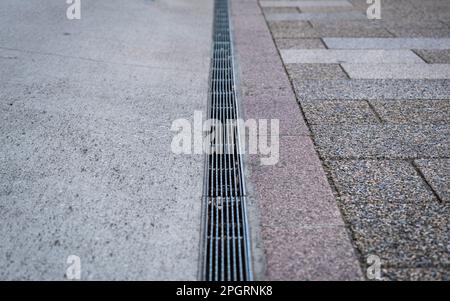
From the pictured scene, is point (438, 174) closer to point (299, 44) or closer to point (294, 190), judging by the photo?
point (294, 190)

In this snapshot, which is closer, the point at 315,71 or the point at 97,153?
the point at 97,153

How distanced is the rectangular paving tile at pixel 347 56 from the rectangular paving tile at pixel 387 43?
227 mm

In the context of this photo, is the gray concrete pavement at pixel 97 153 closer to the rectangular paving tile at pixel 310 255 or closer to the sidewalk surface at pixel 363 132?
the rectangular paving tile at pixel 310 255

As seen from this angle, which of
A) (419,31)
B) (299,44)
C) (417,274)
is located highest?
(419,31)

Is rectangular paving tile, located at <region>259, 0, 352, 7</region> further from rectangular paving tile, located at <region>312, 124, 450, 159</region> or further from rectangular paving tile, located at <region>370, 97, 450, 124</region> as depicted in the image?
rectangular paving tile, located at <region>312, 124, 450, 159</region>

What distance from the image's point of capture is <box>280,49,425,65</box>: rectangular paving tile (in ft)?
21.3

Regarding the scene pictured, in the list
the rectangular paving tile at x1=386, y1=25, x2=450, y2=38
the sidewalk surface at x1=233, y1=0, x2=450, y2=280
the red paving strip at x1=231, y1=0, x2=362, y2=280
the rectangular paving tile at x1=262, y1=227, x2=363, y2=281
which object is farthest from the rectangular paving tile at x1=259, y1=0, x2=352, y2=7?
the rectangular paving tile at x1=262, y1=227, x2=363, y2=281

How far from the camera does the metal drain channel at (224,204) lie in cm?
281

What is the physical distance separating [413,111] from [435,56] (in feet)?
7.68

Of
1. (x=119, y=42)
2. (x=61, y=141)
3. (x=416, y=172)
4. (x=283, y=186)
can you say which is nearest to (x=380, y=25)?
(x=119, y=42)

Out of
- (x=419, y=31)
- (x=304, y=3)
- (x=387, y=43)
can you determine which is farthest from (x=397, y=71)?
(x=304, y=3)

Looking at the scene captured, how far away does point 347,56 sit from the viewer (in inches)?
264

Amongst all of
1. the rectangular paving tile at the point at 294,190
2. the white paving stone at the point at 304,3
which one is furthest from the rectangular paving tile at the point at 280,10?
the rectangular paving tile at the point at 294,190
